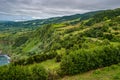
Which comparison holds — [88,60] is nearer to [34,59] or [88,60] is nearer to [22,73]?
[22,73]

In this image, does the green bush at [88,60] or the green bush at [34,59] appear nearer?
the green bush at [88,60]

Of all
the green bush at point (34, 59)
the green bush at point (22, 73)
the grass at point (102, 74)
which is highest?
the green bush at point (22, 73)

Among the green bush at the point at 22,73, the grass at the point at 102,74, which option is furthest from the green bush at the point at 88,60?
the green bush at the point at 22,73

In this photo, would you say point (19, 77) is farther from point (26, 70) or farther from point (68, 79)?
point (68, 79)

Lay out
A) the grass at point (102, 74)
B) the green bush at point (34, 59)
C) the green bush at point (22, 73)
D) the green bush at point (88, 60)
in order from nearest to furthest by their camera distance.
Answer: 1. the grass at point (102, 74)
2. the green bush at point (22, 73)
3. the green bush at point (88, 60)
4. the green bush at point (34, 59)

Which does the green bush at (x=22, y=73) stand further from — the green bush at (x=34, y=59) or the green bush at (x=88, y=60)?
the green bush at (x=34, y=59)

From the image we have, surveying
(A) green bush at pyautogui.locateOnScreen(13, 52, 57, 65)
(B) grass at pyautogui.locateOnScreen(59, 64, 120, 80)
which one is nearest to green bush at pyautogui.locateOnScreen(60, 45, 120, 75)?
(B) grass at pyautogui.locateOnScreen(59, 64, 120, 80)

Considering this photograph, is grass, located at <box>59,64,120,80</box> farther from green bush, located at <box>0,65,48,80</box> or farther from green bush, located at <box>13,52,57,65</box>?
green bush, located at <box>13,52,57,65</box>

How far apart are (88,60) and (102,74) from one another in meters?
9.81

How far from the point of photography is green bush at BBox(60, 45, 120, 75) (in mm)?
77562

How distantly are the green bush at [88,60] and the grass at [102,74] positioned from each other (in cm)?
262

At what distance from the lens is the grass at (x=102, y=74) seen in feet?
223

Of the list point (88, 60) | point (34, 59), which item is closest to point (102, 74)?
point (88, 60)

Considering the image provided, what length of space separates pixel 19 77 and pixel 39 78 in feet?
18.5
